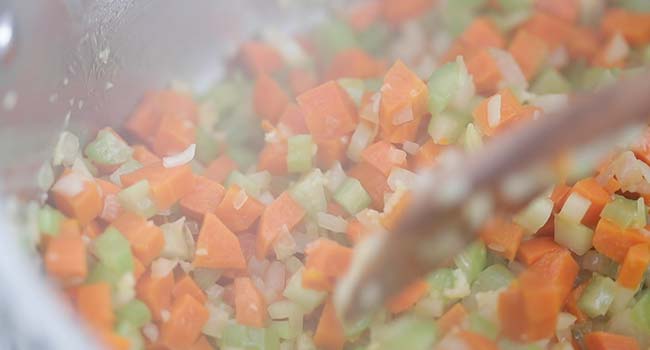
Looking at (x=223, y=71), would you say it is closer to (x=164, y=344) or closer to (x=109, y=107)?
(x=109, y=107)

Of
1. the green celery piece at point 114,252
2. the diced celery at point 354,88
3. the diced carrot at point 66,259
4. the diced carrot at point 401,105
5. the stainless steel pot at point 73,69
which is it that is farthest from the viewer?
the diced celery at point 354,88

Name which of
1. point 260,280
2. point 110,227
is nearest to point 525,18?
point 260,280

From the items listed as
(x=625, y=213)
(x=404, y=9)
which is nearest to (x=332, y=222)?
(x=625, y=213)

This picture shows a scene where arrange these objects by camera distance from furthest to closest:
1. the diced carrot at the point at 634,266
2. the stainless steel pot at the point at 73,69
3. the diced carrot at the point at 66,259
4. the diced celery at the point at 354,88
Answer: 1. the diced celery at the point at 354,88
2. the diced carrot at the point at 634,266
3. the diced carrot at the point at 66,259
4. the stainless steel pot at the point at 73,69

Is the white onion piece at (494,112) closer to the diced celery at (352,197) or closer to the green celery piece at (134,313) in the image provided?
the diced celery at (352,197)

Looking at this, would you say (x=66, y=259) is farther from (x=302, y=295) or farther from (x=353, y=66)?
(x=353, y=66)

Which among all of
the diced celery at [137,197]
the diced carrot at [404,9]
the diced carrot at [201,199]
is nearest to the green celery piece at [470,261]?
the diced carrot at [201,199]

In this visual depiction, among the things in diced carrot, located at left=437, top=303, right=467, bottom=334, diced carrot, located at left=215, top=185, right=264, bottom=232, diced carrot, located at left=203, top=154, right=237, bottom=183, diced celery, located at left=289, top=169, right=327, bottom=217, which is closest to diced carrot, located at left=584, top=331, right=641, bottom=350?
diced carrot, located at left=437, top=303, right=467, bottom=334

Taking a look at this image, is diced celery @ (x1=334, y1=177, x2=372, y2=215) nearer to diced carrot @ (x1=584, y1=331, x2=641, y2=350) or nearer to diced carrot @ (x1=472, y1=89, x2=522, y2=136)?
diced carrot @ (x1=472, y1=89, x2=522, y2=136)
